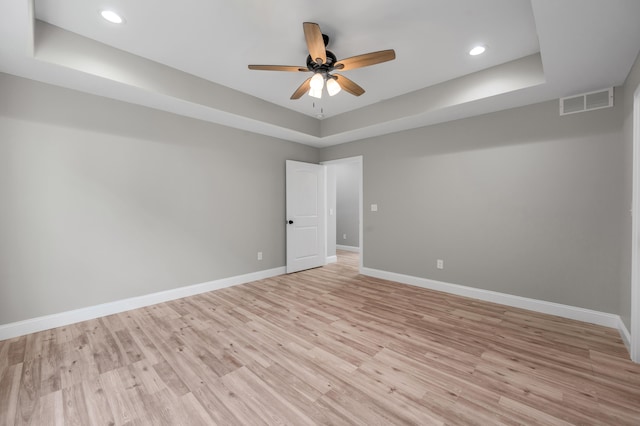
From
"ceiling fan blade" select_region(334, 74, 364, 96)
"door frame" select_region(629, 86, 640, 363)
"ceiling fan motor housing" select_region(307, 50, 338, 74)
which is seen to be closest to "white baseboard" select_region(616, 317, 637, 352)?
"door frame" select_region(629, 86, 640, 363)

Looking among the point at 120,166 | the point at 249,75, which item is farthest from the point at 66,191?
the point at 249,75

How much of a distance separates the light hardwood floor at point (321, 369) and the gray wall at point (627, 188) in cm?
37

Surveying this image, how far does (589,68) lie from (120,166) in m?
5.02

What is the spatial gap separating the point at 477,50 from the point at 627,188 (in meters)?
1.99

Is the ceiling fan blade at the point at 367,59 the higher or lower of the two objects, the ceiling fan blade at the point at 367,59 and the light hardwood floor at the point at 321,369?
the higher

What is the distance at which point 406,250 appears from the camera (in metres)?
4.27

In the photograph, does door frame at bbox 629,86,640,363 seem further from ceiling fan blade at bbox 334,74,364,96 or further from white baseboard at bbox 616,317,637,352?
ceiling fan blade at bbox 334,74,364,96

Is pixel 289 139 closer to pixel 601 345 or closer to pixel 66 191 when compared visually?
pixel 66 191

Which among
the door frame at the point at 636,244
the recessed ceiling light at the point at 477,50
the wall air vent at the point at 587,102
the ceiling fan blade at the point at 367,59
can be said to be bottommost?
A: the door frame at the point at 636,244

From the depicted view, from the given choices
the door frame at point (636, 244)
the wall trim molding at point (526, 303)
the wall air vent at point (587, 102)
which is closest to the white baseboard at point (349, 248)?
the wall trim molding at point (526, 303)

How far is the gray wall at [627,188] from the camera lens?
2287mm

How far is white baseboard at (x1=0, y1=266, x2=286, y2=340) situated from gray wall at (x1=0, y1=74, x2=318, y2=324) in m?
0.07

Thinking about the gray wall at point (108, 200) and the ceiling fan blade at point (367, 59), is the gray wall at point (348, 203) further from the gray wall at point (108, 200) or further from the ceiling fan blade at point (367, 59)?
the ceiling fan blade at point (367, 59)

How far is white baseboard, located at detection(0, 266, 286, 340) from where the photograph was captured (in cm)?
250
